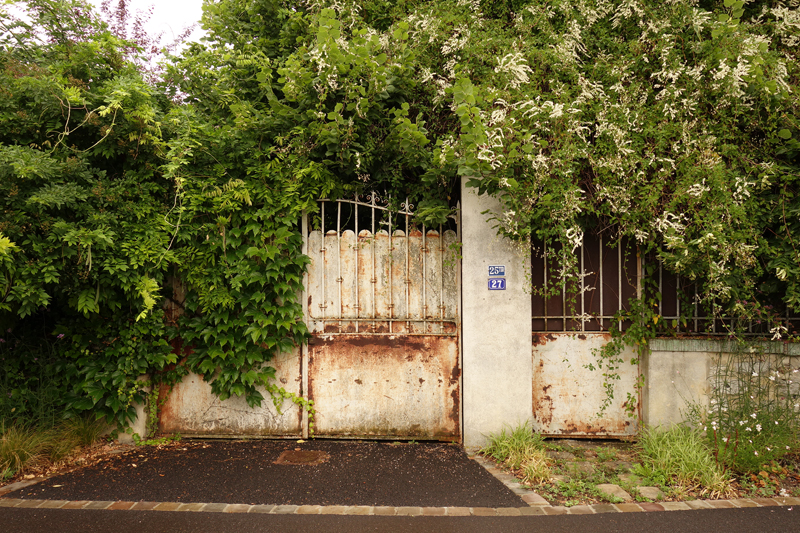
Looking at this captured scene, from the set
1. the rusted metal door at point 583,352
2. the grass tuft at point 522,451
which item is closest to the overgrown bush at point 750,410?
the rusted metal door at point 583,352

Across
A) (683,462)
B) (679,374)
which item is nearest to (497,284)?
(679,374)

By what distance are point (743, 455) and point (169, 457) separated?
17.8 ft

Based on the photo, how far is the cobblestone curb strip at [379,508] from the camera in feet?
11.6

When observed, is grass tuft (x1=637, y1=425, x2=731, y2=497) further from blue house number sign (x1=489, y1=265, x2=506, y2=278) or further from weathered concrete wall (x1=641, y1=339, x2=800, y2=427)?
blue house number sign (x1=489, y1=265, x2=506, y2=278)

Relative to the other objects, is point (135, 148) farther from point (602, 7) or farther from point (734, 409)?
point (734, 409)

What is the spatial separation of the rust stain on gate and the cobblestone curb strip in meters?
1.37

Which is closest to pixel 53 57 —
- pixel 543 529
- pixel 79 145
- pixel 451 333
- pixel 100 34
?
pixel 100 34

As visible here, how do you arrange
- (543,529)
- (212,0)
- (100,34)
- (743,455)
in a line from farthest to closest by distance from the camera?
(212,0), (100,34), (743,455), (543,529)

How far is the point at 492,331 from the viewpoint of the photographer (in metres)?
4.71

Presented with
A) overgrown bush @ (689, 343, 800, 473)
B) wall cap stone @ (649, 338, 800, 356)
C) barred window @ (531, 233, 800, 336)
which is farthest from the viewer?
barred window @ (531, 233, 800, 336)

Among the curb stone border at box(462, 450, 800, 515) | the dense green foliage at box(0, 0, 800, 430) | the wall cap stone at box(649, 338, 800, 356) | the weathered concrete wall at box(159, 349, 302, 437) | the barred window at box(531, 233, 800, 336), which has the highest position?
the dense green foliage at box(0, 0, 800, 430)

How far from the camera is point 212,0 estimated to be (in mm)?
5715

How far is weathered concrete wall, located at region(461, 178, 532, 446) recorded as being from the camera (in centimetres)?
471

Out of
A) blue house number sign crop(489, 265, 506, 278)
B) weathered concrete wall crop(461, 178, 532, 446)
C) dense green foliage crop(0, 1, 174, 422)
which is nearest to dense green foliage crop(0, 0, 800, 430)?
dense green foliage crop(0, 1, 174, 422)
